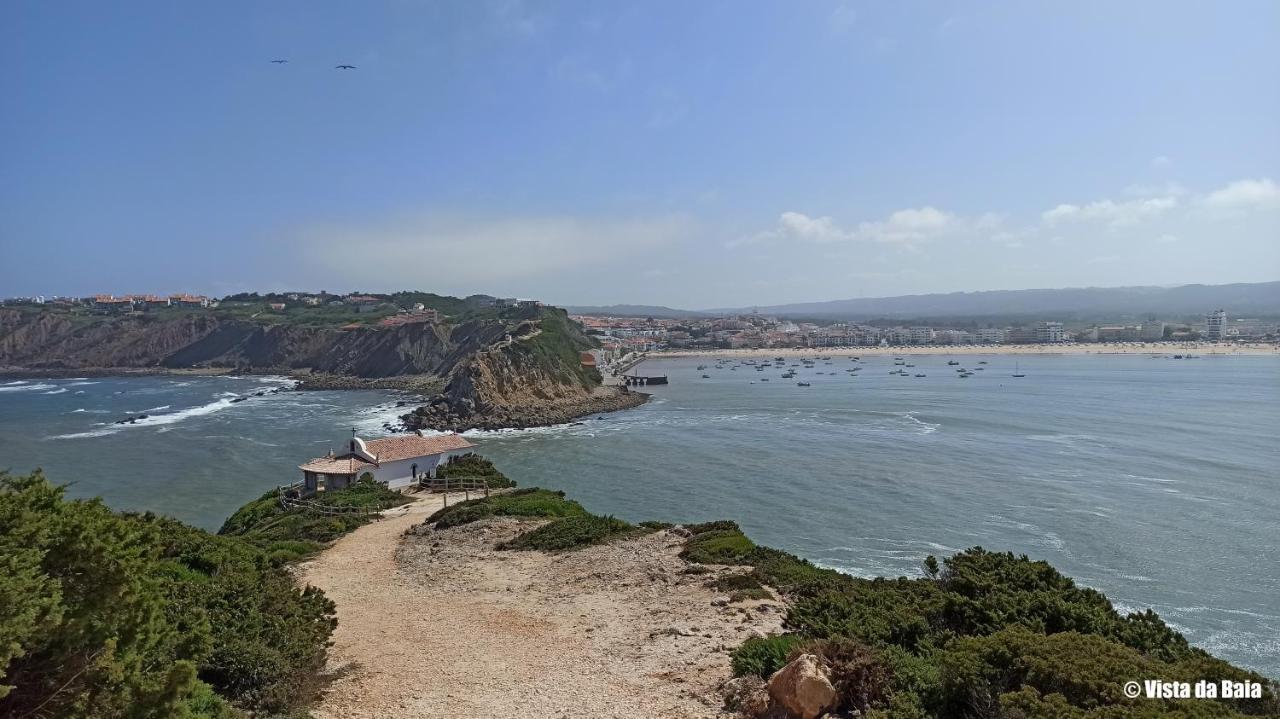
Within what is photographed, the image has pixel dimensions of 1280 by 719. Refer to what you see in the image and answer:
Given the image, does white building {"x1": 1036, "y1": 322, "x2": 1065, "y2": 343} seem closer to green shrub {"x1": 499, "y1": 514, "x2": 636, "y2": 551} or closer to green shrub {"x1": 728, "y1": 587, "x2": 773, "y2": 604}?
green shrub {"x1": 499, "y1": 514, "x2": 636, "y2": 551}

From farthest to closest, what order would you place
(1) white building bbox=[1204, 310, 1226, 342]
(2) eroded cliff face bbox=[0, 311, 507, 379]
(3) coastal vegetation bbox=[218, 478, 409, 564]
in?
(1) white building bbox=[1204, 310, 1226, 342] → (2) eroded cliff face bbox=[0, 311, 507, 379] → (3) coastal vegetation bbox=[218, 478, 409, 564]

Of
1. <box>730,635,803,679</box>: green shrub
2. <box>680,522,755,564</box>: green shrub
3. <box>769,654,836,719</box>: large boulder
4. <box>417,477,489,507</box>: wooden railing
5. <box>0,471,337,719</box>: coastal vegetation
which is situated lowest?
<box>417,477,489,507</box>: wooden railing

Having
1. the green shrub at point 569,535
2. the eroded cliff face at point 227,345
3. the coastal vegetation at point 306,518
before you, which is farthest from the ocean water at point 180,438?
the eroded cliff face at point 227,345

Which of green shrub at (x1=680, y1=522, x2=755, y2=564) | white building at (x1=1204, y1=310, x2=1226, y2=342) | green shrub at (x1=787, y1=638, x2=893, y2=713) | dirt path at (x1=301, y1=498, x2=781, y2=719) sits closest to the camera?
green shrub at (x1=787, y1=638, x2=893, y2=713)

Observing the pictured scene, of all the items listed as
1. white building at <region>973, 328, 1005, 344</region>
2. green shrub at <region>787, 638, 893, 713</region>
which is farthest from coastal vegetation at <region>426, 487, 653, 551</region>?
white building at <region>973, 328, 1005, 344</region>

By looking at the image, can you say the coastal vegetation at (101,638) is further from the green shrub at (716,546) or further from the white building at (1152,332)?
the white building at (1152,332)

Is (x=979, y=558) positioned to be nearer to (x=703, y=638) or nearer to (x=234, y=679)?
(x=703, y=638)
